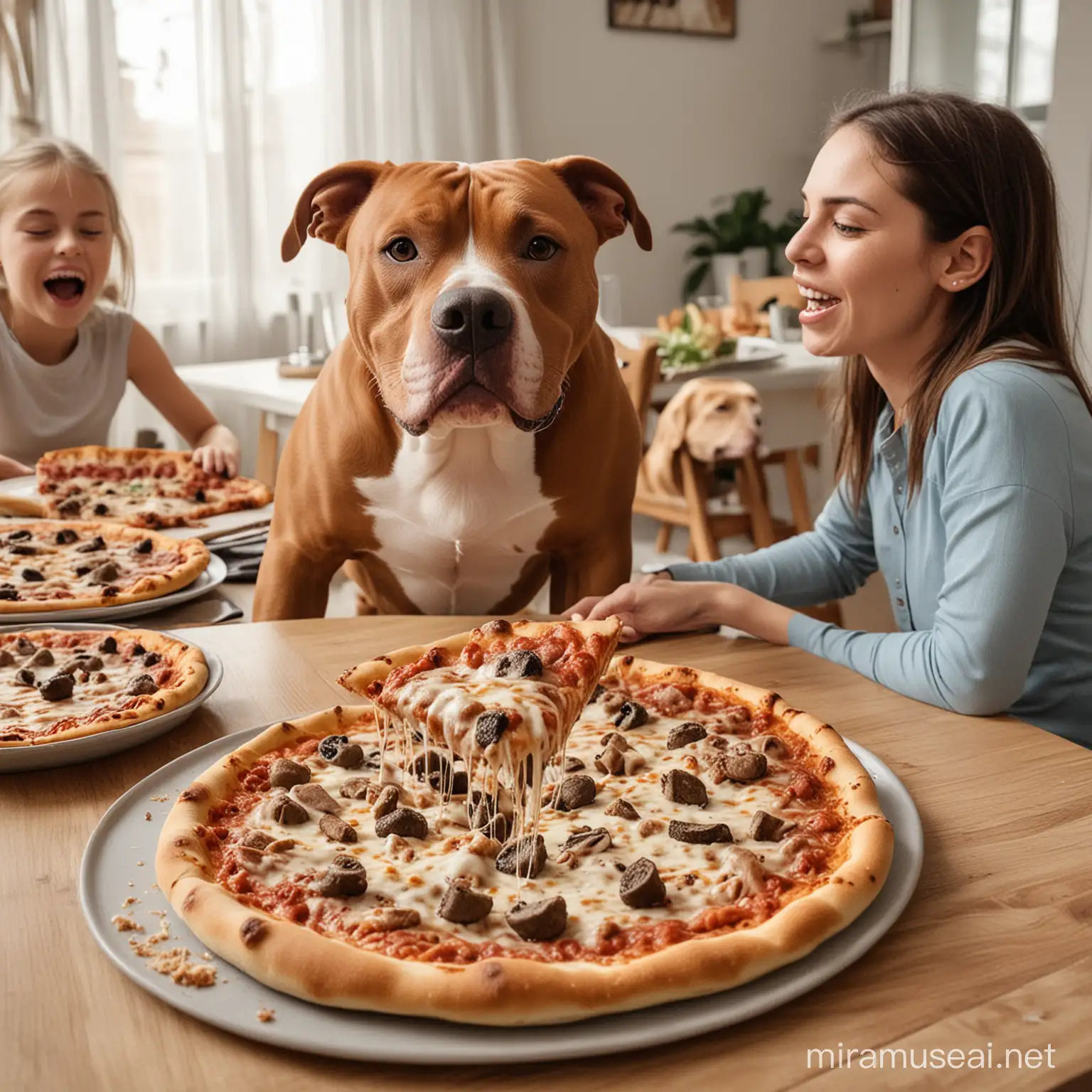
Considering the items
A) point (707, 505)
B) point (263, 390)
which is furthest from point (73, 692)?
point (707, 505)

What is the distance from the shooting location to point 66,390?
386 centimetres

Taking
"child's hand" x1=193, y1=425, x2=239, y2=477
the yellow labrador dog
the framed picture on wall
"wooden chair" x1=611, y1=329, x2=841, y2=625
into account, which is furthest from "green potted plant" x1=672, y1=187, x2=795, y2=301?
"child's hand" x1=193, y1=425, x2=239, y2=477

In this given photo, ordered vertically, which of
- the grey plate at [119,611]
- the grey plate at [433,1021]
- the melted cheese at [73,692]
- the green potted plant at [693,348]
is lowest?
the grey plate at [119,611]

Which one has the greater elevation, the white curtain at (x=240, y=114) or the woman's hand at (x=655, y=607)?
the white curtain at (x=240, y=114)

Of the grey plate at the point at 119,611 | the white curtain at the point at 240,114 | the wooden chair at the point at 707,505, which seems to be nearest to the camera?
the grey plate at the point at 119,611

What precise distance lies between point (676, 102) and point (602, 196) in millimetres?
6325

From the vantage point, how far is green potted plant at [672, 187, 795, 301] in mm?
7918

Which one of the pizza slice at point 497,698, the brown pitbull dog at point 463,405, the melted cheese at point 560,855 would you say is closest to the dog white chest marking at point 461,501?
the brown pitbull dog at point 463,405

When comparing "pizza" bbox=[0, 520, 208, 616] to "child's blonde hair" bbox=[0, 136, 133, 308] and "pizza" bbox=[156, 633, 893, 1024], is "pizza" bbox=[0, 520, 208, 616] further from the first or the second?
"child's blonde hair" bbox=[0, 136, 133, 308]

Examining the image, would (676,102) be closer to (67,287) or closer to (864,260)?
(67,287)

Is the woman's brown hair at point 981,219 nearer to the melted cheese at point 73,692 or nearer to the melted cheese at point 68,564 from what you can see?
the melted cheese at point 73,692

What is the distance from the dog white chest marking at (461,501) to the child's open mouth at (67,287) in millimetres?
1799

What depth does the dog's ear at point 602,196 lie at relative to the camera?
206 centimetres

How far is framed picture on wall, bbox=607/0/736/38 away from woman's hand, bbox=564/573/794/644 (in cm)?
657
